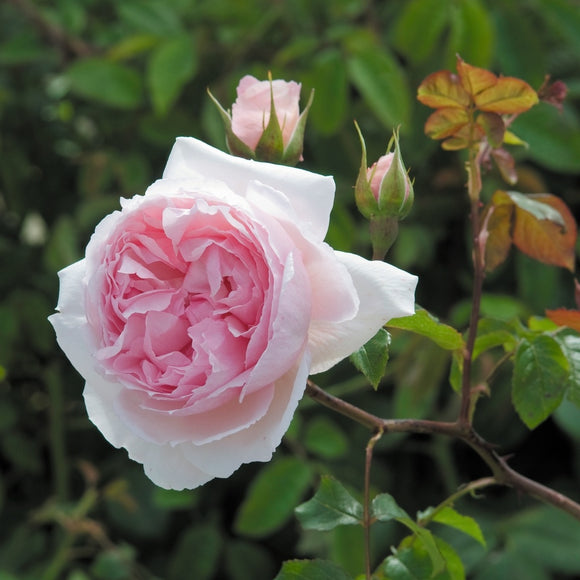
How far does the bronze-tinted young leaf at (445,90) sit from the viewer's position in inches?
23.2

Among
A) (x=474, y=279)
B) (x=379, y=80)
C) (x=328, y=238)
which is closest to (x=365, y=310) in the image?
(x=474, y=279)

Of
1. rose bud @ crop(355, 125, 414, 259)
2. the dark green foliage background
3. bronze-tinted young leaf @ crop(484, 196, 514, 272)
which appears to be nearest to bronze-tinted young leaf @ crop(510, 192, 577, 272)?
bronze-tinted young leaf @ crop(484, 196, 514, 272)

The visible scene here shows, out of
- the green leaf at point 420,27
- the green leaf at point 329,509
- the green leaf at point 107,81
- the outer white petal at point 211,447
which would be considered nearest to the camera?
the outer white petal at point 211,447

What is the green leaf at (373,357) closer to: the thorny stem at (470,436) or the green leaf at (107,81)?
the thorny stem at (470,436)

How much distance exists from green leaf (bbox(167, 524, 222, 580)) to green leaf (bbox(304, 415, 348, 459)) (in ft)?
0.90

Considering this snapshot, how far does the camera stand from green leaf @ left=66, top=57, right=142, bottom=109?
1.32 meters

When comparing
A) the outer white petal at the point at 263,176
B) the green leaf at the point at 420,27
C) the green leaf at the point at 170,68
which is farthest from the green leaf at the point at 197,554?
the outer white petal at the point at 263,176

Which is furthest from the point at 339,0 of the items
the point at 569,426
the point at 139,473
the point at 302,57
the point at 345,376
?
the point at 139,473

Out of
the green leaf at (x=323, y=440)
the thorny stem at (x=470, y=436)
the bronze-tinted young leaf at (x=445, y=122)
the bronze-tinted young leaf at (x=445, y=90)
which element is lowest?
the green leaf at (x=323, y=440)

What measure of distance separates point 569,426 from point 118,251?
0.92 metres

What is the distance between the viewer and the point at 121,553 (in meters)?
1.30

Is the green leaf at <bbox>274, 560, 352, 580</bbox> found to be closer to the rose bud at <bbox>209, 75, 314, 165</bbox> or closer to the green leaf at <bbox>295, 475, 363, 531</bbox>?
the green leaf at <bbox>295, 475, 363, 531</bbox>

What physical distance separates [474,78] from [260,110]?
136mm

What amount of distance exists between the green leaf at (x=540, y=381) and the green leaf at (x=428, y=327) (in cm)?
5
